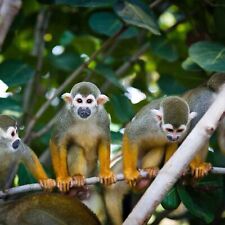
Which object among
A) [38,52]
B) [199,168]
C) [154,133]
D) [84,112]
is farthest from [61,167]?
[38,52]

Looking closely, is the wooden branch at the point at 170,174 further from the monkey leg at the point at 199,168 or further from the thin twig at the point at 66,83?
the thin twig at the point at 66,83

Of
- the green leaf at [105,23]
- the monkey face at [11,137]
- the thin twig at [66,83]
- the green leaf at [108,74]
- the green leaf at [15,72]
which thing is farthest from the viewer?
the green leaf at [105,23]

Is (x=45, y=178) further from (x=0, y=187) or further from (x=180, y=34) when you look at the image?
(x=180, y=34)

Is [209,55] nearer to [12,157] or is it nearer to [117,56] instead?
[12,157]

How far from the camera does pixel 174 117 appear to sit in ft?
13.8

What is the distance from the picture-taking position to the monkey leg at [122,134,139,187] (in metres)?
4.14

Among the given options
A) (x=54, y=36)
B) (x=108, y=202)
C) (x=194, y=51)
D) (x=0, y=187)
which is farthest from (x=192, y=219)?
(x=54, y=36)

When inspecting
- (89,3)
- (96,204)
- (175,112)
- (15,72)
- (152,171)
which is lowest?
(96,204)

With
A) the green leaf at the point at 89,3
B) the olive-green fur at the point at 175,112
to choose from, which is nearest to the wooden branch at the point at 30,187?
the olive-green fur at the point at 175,112

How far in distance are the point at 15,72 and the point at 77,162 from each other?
108 centimetres

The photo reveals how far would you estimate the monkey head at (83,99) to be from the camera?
432 centimetres

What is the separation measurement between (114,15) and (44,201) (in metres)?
2.17

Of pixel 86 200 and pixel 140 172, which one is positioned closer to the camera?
pixel 140 172

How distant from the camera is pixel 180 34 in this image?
22.4 feet
